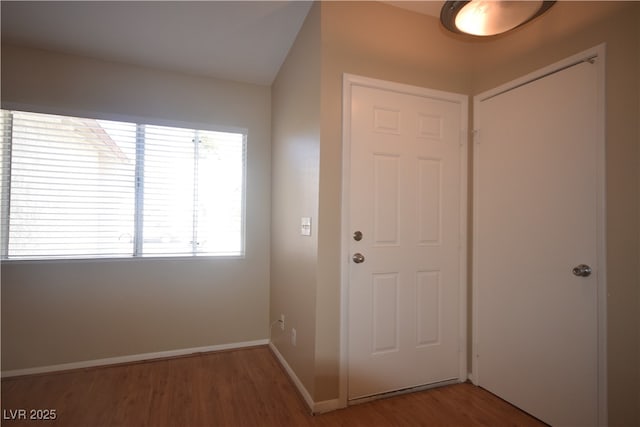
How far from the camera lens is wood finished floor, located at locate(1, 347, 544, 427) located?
1831 millimetres

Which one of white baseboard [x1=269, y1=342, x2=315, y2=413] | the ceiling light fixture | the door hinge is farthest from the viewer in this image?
the door hinge

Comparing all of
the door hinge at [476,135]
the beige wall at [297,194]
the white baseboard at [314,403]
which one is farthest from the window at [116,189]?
the door hinge at [476,135]

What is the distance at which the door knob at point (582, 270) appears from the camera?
1.60 metres

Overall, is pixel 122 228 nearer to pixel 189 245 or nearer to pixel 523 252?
Result: pixel 189 245

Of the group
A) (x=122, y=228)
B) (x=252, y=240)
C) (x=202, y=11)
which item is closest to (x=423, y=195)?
(x=252, y=240)

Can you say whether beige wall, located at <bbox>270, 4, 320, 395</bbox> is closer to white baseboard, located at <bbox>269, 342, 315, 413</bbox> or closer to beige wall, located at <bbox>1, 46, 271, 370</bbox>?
white baseboard, located at <bbox>269, 342, 315, 413</bbox>

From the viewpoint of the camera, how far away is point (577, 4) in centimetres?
165

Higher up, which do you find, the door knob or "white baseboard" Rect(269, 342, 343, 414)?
the door knob

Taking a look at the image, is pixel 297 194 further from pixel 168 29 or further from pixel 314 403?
pixel 168 29

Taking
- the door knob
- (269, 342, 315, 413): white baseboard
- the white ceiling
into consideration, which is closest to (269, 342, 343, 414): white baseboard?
(269, 342, 315, 413): white baseboard

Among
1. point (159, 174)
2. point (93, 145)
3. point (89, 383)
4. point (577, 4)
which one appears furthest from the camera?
point (159, 174)

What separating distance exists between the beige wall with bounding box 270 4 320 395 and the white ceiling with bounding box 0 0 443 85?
21cm

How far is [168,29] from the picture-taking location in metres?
2.23

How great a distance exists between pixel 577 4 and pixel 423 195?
1.34 meters
